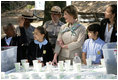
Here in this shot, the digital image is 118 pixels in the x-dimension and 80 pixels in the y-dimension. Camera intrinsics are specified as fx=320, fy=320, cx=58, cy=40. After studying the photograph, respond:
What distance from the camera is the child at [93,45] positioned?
3.96m

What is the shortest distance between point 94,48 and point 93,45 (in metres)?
0.04

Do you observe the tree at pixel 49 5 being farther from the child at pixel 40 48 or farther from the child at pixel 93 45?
the child at pixel 93 45

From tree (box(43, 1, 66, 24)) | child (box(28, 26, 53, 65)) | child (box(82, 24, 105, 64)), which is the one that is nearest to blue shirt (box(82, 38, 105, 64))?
child (box(82, 24, 105, 64))

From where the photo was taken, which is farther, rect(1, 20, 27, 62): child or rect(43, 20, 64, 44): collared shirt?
rect(43, 20, 64, 44): collared shirt

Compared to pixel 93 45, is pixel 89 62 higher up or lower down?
lower down

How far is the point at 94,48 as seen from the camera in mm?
3979

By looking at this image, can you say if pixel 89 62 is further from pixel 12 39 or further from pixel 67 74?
pixel 12 39

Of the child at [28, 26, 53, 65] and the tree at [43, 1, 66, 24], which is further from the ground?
the tree at [43, 1, 66, 24]

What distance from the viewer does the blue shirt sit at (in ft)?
13.0

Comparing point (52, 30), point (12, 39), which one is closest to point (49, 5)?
point (52, 30)

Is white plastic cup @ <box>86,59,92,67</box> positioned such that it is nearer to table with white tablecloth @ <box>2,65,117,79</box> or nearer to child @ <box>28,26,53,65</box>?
table with white tablecloth @ <box>2,65,117,79</box>

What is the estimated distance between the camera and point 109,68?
3271 mm

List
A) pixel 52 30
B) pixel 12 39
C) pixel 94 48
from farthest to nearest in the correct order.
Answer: pixel 52 30 → pixel 12 39 → pixel 94 48

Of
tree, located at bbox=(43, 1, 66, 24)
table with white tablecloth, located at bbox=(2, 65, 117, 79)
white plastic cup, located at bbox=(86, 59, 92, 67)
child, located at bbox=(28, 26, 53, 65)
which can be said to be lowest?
table with white tablecloth, located at bbox=(2, 65, 117, 79)
